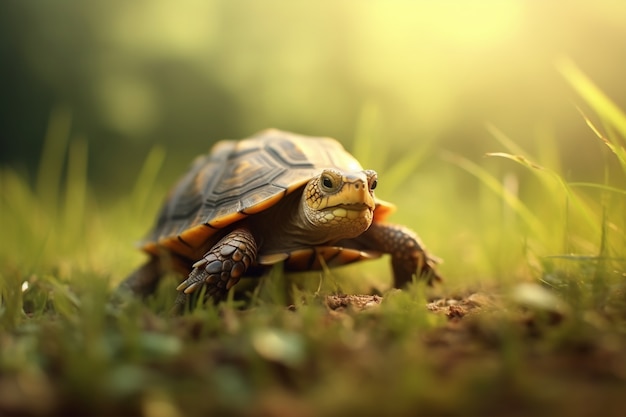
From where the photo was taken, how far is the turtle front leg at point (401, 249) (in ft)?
8.67

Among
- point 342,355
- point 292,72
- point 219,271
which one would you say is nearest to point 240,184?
point 219,271

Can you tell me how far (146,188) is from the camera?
3.84 m

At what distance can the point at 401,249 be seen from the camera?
265 cm

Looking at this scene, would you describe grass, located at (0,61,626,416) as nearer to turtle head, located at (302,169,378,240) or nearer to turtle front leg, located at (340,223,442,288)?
turtle head, located at (302,169,378,240)

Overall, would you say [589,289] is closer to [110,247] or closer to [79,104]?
[110,247]

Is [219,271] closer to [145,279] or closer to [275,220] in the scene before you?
[275,220]

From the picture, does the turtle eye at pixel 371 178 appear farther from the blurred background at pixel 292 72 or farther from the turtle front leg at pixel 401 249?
the blurred background at pixel 292 72

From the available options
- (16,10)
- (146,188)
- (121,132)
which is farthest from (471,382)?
(16,10)

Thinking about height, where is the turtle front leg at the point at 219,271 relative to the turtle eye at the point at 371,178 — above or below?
below

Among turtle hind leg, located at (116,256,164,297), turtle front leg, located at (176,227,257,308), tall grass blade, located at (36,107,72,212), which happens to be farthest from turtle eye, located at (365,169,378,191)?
tall grass blade, located at (36,107,72,212)

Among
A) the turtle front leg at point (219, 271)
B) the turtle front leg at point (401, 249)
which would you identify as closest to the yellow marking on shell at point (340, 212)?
the turtle front leg at point (219, 271)

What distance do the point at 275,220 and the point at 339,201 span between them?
0.54 meters

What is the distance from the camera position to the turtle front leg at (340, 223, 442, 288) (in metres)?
2.64

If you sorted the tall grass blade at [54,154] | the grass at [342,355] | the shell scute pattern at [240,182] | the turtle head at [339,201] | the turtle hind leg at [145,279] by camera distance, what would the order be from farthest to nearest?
the tall grass blade at [54,154]
the turtle hind leg at [145,279]
the shell scute pattern at [240,182]
the turtle head at [339,201]
the grass at [342,355]
